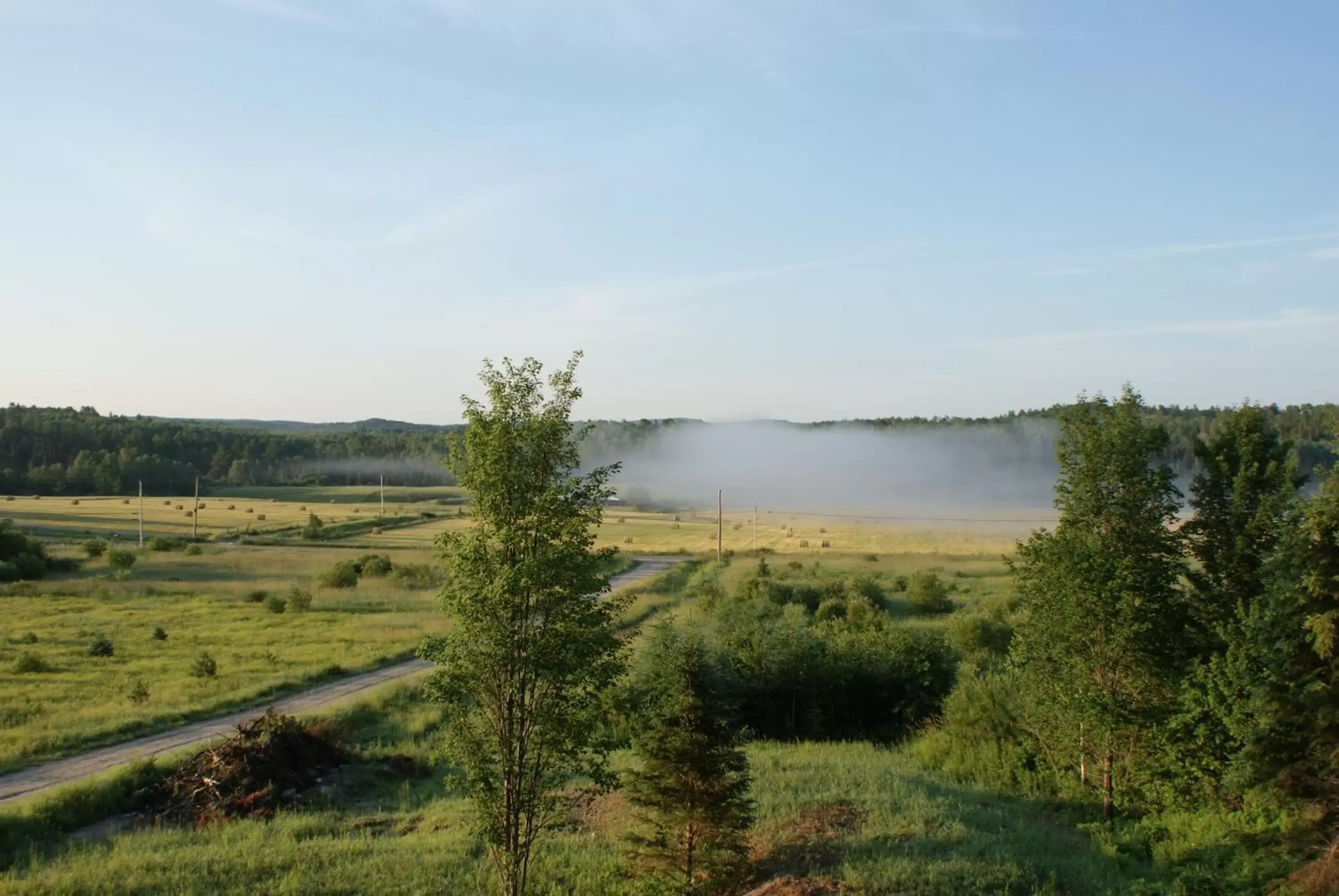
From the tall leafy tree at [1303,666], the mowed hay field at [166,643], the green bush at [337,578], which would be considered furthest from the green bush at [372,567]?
the tall leafy tree at [1303,666]

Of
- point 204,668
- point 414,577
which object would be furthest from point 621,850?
point 414,577

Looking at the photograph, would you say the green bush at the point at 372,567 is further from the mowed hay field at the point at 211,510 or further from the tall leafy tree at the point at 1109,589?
the tall leafy tree at the point at 1109,589

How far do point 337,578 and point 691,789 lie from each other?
49599mm

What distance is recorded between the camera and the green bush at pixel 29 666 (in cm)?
2811

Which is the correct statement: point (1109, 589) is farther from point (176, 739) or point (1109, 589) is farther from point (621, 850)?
point (176, 739)

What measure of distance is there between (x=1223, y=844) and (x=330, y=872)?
1437cm

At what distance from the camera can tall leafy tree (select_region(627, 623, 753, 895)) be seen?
480 inches

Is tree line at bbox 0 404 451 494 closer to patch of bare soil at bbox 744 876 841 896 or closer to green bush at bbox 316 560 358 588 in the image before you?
Result: green bush at bbox 316 560 358 588

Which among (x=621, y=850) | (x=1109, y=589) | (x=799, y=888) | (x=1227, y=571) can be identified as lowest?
(x=799, y=888)

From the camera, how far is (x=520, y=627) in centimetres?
990

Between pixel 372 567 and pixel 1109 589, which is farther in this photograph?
pixel 372 567

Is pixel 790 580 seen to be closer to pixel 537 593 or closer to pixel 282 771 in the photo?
pixel 282 771

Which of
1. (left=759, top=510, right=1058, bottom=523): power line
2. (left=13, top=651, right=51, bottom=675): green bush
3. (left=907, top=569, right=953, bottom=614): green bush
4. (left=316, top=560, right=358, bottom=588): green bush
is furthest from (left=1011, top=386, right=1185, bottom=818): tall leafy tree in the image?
(left=759, top=510, right=1058, bottom=523): power line

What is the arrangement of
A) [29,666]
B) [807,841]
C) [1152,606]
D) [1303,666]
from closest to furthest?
[1303,666] < [807,841] < [1152,606] < [29,666]
